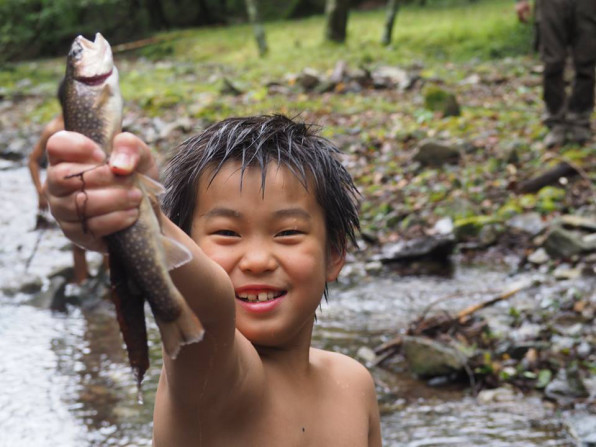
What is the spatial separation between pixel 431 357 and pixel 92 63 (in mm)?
3424

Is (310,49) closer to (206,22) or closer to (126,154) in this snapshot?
(206,22)

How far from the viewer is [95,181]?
121cm

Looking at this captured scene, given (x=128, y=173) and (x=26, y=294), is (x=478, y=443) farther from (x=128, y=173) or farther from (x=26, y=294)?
(x=26, y=294)

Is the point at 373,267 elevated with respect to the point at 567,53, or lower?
lower

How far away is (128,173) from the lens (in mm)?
1213

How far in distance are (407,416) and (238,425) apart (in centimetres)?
224

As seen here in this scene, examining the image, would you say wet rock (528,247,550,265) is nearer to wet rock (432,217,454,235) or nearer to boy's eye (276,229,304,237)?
wet rock (432,217,454,235)

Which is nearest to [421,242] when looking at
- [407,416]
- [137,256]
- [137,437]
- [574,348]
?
[574,348]

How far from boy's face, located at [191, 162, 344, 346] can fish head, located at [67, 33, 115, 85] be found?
833mm

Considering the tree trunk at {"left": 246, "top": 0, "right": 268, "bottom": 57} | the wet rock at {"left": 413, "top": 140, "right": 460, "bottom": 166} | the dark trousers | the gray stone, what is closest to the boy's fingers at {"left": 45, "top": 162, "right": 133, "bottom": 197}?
the gray stone

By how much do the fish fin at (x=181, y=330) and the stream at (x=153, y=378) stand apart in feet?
8.69

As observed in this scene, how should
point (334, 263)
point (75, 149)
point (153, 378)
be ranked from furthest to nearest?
point (153, 378) < point (334, 263) < point (75, 149)

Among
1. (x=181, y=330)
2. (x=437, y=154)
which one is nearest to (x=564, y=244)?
(x=437, y=154)

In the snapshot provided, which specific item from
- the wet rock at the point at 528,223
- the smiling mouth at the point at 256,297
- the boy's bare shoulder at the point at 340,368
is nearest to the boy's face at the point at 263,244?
the smiling mouth at the point at 256,297
